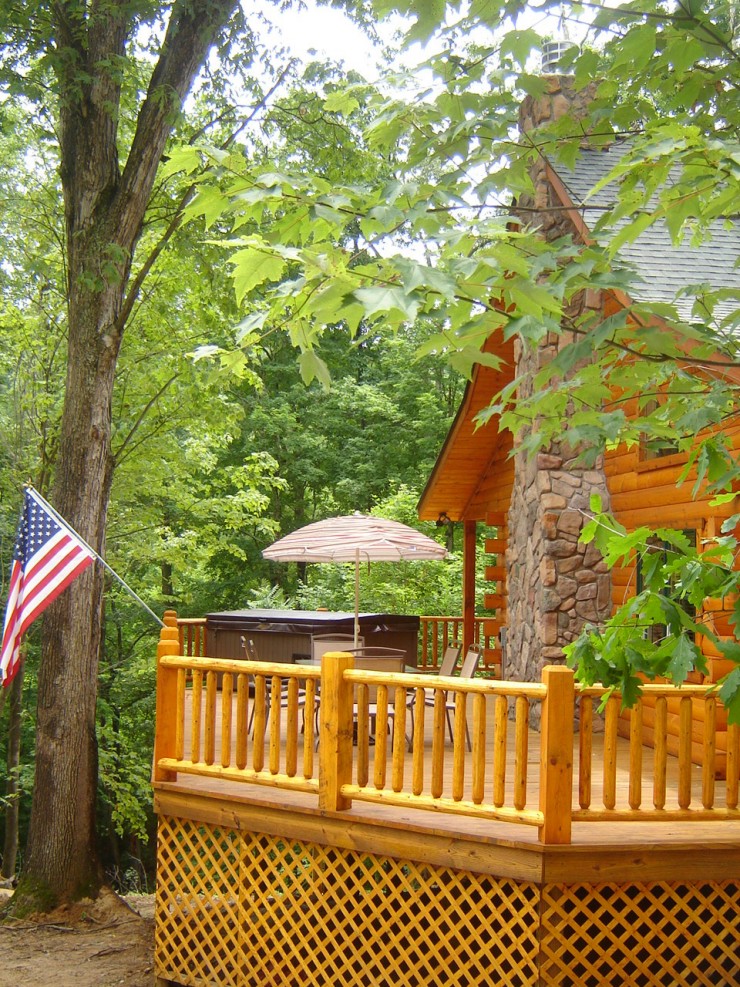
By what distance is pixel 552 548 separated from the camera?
381 inches

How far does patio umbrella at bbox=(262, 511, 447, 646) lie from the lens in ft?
31.3

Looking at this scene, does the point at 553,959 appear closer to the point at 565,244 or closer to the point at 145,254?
the point at 565,244

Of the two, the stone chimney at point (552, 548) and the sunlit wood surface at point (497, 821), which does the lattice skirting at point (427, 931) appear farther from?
the stone chimney at point (552, 548)

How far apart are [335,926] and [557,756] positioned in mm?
2059

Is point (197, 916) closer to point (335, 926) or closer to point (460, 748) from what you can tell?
point (335, 926)

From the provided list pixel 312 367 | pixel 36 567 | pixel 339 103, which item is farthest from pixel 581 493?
pixel 312 367

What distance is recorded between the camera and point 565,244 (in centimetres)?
390

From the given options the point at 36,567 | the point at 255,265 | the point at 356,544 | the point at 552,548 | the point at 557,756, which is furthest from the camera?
the point at 552,548

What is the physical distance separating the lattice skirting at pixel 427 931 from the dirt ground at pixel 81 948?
0.66 metres

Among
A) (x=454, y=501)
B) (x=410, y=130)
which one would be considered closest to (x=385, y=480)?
(x=454, y=501)

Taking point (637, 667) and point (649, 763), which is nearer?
point (637, 667)

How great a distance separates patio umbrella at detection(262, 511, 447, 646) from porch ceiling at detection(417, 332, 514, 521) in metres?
1.92

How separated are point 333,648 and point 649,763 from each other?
10.3ft

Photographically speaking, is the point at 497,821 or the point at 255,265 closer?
the point at 255,265
